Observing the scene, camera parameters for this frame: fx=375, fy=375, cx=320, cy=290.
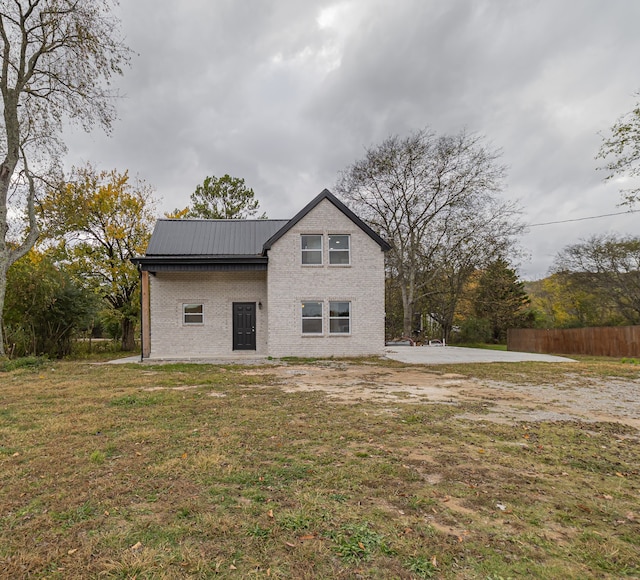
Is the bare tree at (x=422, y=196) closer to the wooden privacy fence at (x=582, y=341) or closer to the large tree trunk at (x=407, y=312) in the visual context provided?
the large tree trunk at (x=407, y=312)

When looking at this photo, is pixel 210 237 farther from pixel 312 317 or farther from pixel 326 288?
pixel 312 317

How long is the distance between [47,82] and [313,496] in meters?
17.6

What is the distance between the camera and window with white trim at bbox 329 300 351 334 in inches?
609

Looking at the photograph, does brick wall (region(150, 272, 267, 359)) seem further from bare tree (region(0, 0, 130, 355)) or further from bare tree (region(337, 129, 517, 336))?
bare tree (region(337, 129, 517, 336))

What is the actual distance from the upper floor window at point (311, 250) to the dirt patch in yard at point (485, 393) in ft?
18.4

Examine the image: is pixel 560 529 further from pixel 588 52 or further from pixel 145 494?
pixel 588 52

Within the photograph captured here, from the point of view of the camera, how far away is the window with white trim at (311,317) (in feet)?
50.4

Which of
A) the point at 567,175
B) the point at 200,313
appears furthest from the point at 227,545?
the point at 567,175

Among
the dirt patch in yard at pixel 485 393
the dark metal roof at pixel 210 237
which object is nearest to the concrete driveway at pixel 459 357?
the dirt patch in yard at pixel 485 393

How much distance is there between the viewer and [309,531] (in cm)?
248

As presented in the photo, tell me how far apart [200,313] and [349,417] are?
39.0 feet

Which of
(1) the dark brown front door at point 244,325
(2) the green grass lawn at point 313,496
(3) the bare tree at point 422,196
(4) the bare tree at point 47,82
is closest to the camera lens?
(2) the green grass lawn at point 313,496

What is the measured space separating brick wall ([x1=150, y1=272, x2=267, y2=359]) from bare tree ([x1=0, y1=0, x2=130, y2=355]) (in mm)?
4971

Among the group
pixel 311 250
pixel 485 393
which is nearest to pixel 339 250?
pixel 311 250
